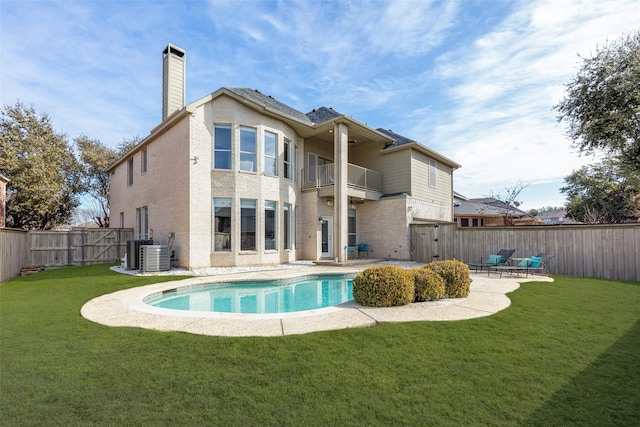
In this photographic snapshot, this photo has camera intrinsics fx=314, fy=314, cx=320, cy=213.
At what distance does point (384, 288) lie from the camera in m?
6.39

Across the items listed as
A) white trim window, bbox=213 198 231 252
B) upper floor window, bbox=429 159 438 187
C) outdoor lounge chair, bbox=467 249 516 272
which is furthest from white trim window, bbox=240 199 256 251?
upper floor window, bbox=429 159 438 187

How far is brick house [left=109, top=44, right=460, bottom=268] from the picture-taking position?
13.1 meters

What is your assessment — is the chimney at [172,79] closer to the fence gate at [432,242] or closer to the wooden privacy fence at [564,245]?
the fence gate at [432,242]

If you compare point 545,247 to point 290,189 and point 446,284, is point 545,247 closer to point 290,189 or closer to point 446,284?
point 446,284

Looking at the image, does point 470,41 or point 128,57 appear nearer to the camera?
point 470,41

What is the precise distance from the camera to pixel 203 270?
12414mm

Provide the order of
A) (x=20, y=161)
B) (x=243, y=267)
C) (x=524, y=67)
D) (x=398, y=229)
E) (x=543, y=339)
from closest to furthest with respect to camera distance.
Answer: (x=543, y=339) → (x=524, y=67) → (x=243, y=267) → (x=398, y=229) → (x=20, y=161)

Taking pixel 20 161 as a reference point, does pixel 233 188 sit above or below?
below

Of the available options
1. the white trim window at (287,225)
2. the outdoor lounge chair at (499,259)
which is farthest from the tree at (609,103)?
the white trim window at (287,225)

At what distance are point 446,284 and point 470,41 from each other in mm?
8756

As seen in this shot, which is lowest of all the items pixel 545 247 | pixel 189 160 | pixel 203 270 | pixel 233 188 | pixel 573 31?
pixel 203 270

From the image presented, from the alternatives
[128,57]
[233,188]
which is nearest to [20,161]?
[128,57]

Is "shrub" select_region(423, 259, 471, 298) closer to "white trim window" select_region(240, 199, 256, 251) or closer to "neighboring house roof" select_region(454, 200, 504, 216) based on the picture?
"white trim window" select_region(240, 199, 256, 251)

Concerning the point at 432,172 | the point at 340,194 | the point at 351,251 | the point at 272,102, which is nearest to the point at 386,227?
the point at 351,251
